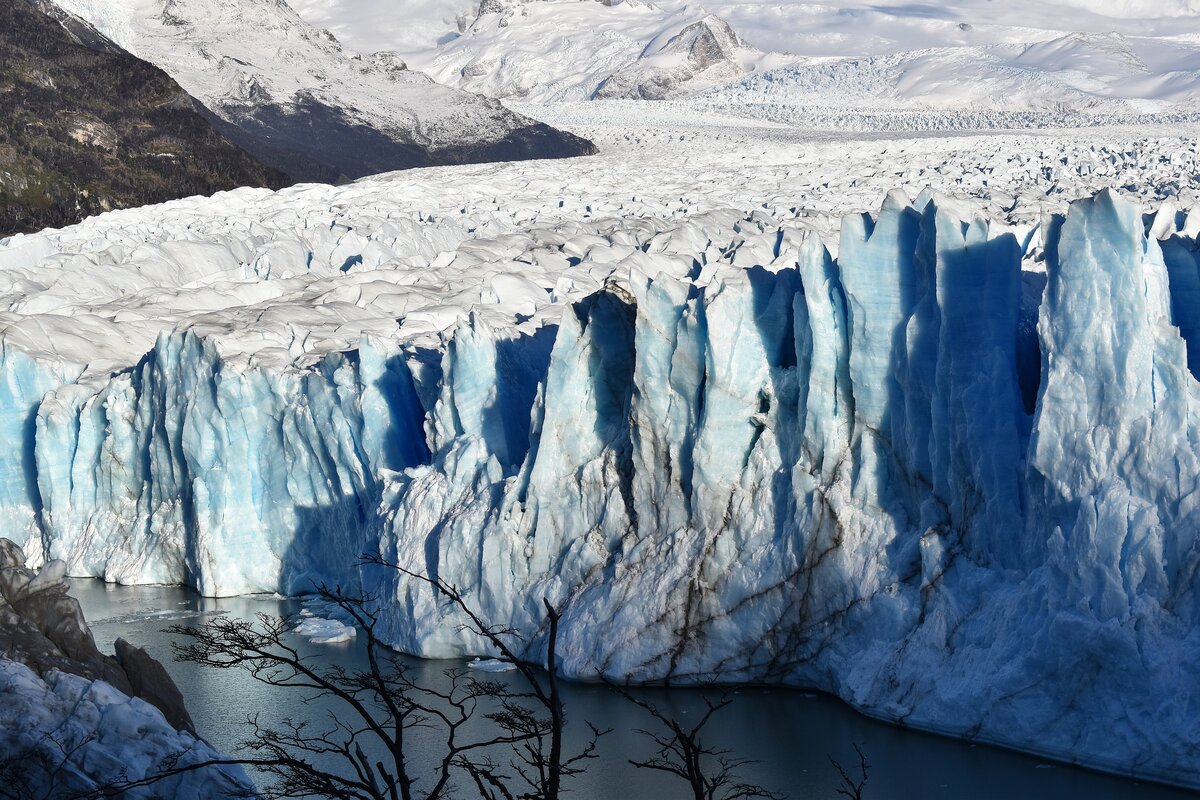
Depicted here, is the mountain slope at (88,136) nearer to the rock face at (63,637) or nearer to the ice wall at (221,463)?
the ice wall at (221,463)

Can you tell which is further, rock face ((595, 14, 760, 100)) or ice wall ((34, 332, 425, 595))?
rock face ((595, 14, 760, 100))

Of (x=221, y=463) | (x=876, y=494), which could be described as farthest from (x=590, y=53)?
(x=876, y=494)

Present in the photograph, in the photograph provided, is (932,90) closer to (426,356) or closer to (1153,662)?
(426,356)

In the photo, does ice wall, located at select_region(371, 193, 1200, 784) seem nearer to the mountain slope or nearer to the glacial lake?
the glacial lake

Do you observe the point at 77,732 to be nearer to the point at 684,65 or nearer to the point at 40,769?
the point at 40,769

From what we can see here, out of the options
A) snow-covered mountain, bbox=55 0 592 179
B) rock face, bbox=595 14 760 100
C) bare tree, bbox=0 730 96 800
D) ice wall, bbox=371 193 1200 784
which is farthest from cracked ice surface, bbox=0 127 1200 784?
rock face, bbox=595 14 760 100
